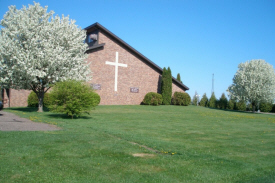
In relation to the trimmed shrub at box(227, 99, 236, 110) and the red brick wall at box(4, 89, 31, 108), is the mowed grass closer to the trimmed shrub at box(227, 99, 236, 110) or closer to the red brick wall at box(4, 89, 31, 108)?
the red brick wall at box(4, 89, 31, 108)

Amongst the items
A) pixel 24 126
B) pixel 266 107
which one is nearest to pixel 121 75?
pixel 24 126

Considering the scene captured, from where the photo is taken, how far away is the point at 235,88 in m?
39.7

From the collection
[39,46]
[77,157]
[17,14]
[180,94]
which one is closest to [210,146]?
[77,157]

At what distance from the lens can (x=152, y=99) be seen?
34188 mm

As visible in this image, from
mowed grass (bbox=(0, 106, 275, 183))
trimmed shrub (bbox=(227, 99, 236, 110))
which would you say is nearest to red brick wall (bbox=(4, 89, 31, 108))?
mowed grass (bbox=(0, 106, 275, 183))

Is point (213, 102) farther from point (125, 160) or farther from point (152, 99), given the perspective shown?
point (125, 160)

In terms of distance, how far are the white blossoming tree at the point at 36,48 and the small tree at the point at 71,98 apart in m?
2.60

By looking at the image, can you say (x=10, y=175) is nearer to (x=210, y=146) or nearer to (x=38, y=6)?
(x=210, y=146)

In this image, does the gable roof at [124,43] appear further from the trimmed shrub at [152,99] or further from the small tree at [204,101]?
the small tree at [204,101]

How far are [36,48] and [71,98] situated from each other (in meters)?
5.68

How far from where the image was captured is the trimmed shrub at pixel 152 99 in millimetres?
34156

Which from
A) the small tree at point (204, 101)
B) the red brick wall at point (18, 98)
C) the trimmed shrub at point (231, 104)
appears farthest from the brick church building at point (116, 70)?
the small tree at point (204, 101)

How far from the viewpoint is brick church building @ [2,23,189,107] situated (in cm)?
3112

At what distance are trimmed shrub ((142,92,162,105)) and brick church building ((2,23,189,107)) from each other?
0.96 metres
